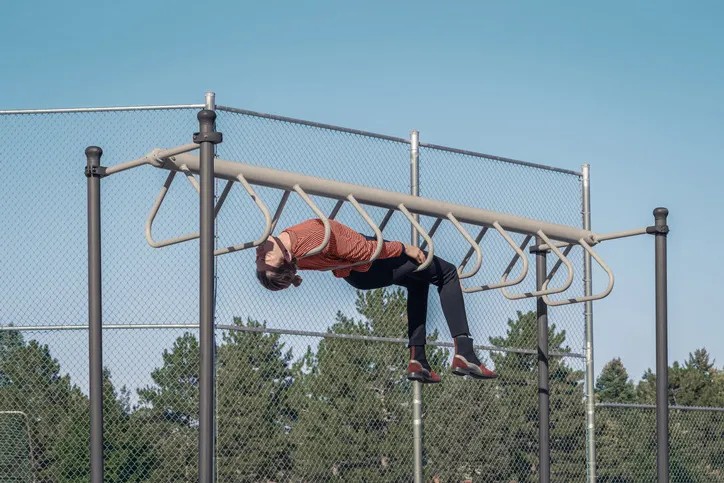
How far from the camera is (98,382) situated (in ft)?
16.7

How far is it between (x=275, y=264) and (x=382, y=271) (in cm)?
73

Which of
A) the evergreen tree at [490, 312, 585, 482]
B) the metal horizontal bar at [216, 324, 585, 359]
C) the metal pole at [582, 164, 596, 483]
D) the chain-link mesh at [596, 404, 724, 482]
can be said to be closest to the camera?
the metal horizontal bar at [216, 324, 585, 359]

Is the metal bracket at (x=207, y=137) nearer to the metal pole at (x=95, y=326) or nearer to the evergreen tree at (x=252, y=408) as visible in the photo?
the metal pole at (x=95, y=326)

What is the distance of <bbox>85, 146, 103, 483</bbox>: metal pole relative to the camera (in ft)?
16.7

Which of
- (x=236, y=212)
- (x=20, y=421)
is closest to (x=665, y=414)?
(x=236, y=212)

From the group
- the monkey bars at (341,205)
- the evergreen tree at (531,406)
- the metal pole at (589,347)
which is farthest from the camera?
the evergreen tree at (531,406)

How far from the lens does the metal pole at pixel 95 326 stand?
5086 mm

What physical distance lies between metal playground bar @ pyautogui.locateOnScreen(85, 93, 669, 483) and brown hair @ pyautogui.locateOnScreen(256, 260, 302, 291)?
17 centimetres

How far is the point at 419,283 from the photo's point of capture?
6.05 metres

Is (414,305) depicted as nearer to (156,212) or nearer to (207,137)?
(156,212)

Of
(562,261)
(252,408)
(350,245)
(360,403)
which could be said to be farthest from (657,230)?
(252,408)

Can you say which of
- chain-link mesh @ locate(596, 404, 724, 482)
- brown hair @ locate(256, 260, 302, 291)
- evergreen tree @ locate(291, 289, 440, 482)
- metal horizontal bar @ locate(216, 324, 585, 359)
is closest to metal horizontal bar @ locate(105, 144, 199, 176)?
brown hair @ locate(256, 260, 302, 291)

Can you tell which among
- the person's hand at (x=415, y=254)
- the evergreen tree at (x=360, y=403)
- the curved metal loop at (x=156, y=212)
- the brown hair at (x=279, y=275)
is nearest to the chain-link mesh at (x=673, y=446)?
the evergreen tree at (x=360, y=403)

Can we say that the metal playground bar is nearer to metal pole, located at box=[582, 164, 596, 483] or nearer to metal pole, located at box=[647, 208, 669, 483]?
metal pole, located at box=[647, 208, 669, 483]
